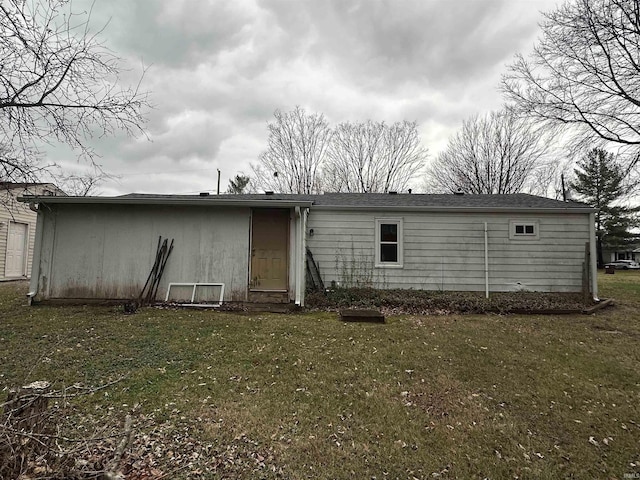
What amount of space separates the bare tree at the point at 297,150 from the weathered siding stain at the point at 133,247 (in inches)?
569

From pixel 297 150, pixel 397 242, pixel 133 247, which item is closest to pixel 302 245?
pixel 397 242

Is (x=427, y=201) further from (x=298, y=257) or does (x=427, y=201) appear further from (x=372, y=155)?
(x=372, y=155)

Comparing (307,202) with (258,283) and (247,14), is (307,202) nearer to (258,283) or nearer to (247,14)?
(258,283)

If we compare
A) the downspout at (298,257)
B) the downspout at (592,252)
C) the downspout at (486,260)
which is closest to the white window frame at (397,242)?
the downspout at (486,260)

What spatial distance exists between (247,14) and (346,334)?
8108mm

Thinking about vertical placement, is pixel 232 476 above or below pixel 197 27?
below

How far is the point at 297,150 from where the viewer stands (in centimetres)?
2177

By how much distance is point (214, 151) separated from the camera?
19.1 meters

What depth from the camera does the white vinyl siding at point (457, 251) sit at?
8.99 m

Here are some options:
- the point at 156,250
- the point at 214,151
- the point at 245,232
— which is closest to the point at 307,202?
the point at 245,232

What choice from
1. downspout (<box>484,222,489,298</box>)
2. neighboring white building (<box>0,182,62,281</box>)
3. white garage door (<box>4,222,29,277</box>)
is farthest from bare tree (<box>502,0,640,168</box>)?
white garage door (<box>4,222,29,277</box>)

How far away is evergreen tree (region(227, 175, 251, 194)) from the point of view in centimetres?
2856

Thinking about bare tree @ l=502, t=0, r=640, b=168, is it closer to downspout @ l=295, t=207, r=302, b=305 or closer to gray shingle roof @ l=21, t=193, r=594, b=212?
gray shingle roof @ l=21, t=193, r=594, b=212

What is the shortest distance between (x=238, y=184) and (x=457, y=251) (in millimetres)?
23604
